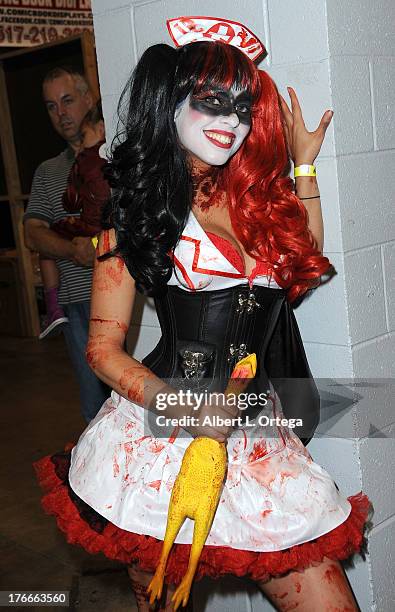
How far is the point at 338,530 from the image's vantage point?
5.56ft

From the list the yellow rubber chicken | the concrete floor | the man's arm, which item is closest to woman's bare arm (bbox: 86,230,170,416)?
the yellow rubber chicken

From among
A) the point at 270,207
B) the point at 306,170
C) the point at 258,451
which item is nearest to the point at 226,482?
the point at 258,451

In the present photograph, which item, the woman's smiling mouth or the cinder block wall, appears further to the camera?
the cinder block wall

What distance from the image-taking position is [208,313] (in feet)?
5.77

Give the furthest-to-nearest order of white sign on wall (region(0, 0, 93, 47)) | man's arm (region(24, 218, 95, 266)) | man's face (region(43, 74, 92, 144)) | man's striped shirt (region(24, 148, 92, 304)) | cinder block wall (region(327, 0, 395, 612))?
white sign on wall (region(0, 0, 93, 47))
man's face (region(43, 74, 92, 144))
man's striped shirt (region(24, 148, 92, 304))
man's arm (region(24, 218, 95, 266))
cinder block wall (region(327, 0, 395, 612))

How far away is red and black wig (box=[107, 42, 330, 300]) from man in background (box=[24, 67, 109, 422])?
4.87ft

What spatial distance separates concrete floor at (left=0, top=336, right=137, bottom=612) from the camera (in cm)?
294

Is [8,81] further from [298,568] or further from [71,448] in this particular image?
[298,568]

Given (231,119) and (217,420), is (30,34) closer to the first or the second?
(231,119)

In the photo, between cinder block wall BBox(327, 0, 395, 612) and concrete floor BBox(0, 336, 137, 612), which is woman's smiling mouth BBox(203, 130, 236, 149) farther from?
concrete floor BBox(0, 336, 137, 612)

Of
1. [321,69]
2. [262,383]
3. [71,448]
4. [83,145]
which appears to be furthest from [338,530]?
[83,145]

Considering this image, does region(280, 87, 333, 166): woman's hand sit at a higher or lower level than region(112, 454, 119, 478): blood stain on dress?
higher

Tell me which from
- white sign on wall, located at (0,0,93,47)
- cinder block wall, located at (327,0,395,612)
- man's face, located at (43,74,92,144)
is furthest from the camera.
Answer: white sign on wall, located at (0,0,93,47)

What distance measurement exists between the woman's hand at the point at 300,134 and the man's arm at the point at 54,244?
1.48 m
